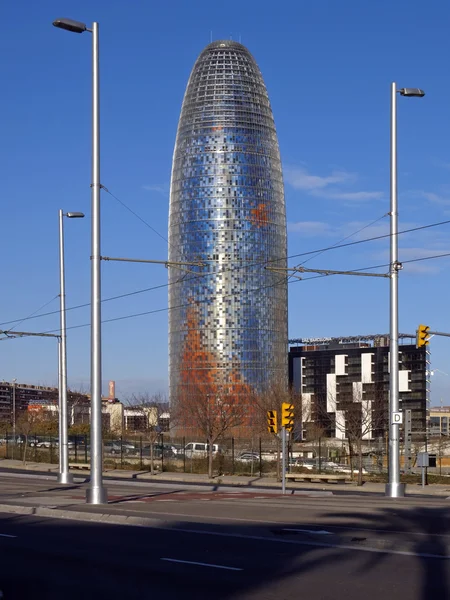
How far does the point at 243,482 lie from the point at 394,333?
21604 millimetres

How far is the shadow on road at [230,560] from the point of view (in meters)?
11.9

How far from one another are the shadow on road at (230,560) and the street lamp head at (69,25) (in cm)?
1282

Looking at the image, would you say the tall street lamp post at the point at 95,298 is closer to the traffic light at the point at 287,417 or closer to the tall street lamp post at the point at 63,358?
the traffic light at the point at 287,417

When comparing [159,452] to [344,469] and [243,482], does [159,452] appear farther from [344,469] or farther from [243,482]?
[243,482]

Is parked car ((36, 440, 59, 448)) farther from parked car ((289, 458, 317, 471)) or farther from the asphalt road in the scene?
the asphalt road

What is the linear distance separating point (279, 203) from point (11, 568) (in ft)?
515

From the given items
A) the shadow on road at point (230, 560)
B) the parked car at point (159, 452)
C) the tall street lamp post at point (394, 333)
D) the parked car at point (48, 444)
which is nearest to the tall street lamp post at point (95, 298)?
the shadow on road at point (230, 560)

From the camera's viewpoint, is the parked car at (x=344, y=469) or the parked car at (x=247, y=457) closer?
the parked car at (x=344, y=469)

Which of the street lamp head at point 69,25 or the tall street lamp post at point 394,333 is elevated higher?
the street lamp head at point 69,25

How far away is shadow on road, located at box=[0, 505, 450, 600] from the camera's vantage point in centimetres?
1188

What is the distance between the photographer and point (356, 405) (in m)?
84.4

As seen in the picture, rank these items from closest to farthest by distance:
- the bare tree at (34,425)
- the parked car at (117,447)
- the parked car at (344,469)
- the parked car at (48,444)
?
1. the parked car at (344,469)
2. the parked car at (117,447)
3. the parked car at (48,444)
4. the bare tree at (34,425)

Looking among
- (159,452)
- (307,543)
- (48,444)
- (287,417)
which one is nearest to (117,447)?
(159,452)

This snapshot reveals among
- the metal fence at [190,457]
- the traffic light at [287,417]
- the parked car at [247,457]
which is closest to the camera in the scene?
the traffic light at [287,417]
